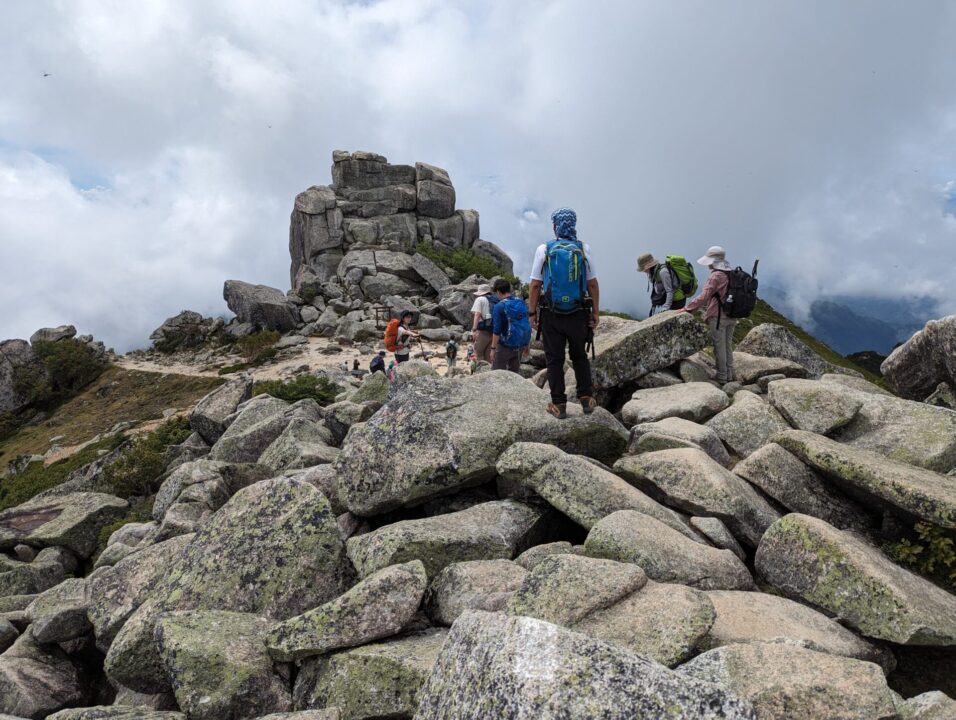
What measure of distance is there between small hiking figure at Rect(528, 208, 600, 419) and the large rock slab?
498mm

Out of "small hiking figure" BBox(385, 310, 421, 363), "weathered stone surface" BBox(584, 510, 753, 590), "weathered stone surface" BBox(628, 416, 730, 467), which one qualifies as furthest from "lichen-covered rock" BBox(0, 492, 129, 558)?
"weathered stone surface" BBox(584, 510, 753, 590)

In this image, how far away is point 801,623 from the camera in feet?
18.5

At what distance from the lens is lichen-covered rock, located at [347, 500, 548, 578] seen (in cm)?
694

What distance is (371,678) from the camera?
17.5 ft

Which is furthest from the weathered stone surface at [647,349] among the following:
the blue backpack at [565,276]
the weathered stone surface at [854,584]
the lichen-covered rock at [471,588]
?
the lichen-covered rock at [471,588]

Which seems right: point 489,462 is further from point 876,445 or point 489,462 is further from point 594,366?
point 876,445

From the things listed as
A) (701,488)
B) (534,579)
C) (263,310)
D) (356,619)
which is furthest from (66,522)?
(263,310)

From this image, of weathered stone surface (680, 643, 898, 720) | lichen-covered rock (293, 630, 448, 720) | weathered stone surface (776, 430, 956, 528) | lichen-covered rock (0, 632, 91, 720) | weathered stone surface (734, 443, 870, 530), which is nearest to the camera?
weathered stone surface (680, 643, 898, 720)

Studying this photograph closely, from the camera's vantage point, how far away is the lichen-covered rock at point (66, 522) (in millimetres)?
14523

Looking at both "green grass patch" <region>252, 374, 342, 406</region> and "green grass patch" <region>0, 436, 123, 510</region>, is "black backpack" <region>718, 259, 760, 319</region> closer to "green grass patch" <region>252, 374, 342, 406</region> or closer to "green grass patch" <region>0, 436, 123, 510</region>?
"green grass patch" <region>252, 374, 342, 406</region>

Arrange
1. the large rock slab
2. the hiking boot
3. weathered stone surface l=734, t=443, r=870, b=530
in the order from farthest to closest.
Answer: the hiking boot, the large rock slab, weathered stone surface l=734, t=443, r=870, b=530

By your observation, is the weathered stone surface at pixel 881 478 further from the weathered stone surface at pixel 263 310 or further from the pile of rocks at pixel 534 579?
the weathered stone surface at pixel 263 310

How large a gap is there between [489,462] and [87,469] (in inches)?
822

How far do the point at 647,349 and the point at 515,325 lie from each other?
3043 mm
